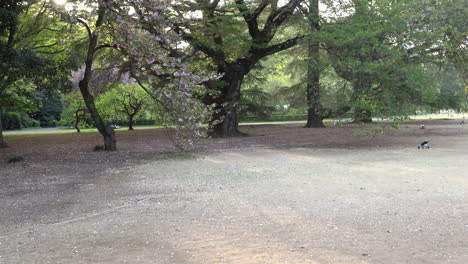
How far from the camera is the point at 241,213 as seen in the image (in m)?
6.17

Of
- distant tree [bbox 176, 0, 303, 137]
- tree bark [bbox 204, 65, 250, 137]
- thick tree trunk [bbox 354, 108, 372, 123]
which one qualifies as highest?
distant tree [bbox 176, 0, 303, 137]

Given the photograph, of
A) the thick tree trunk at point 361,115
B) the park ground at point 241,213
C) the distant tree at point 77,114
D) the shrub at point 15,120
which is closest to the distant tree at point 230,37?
the thick tree trunk at point 361,115

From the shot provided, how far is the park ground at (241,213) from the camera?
4492 millimetres

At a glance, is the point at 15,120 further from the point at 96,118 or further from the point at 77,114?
the point at 96,118

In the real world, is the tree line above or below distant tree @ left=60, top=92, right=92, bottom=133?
above

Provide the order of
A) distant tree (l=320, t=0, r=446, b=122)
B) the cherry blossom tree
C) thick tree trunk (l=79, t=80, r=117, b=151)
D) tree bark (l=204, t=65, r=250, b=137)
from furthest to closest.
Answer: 1. tree bark (l=204, t=65, r=250, b=137)
2. thick tree trunk (l=79, t=80, r=117, b=151)
3. distant tree (l=320, t=0, r=446, b=122)
4. the cherry blossom tree

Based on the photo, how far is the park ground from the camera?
4.49 meters

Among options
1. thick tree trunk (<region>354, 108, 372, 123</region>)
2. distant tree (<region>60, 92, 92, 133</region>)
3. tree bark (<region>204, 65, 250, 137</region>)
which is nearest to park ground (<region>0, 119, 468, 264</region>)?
thick tree trunk (<region>354, 108, 372, 123</region>)

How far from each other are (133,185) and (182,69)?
4092 mm

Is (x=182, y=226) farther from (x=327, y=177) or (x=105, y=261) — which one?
(x=327, y=177)

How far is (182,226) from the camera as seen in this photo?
5.57m

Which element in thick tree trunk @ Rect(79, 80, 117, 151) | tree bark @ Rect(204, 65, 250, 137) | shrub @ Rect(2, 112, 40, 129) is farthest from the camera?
shrub @ Rect(2, 112, 40, 129)

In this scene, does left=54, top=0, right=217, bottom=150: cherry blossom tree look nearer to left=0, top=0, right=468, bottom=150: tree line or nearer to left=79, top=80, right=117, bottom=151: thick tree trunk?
left=0, top=0, right=468, bottom=150: tree line

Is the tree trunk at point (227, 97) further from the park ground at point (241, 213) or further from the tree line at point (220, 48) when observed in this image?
the park ground at point (241, 213)
